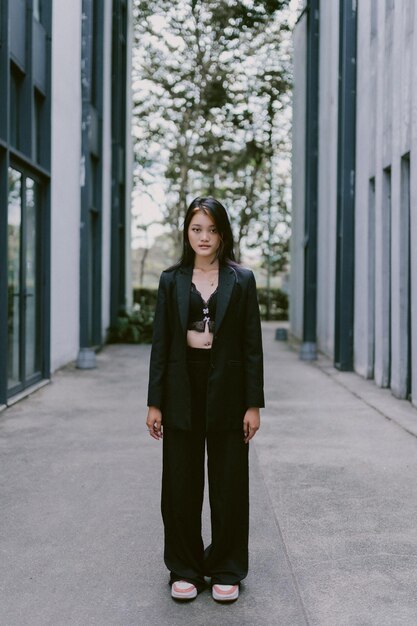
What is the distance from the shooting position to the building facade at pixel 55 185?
10258 mm

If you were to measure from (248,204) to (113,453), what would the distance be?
30.3m

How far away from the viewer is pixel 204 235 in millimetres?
3848

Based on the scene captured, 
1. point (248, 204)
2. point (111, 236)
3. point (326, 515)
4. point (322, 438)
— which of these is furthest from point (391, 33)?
point (248, 204)

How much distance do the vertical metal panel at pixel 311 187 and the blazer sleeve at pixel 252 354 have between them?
41.4ft

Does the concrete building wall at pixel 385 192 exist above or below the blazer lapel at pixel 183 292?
above

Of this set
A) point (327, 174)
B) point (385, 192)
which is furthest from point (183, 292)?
point (327, 174)

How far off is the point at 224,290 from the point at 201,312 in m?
0.15

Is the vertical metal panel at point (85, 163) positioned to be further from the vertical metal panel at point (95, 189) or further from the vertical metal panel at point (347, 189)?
the vertical metal panel at point (347, 189)

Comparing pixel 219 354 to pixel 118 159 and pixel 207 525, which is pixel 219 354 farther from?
pixel 118 159

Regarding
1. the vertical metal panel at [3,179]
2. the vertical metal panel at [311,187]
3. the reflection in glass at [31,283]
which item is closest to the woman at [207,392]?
the vertical metal panel at [3,179]

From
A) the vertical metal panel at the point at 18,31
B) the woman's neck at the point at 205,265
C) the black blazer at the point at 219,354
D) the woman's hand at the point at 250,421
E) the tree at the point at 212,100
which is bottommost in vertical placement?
the woman's hand at the point at 250,421

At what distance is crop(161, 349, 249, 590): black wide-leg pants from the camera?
386 centimetres

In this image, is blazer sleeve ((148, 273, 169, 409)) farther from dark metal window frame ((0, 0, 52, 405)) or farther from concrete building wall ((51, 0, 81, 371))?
concrete building wall ((51, 0, 81, 371))

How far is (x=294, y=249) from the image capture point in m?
24.6
